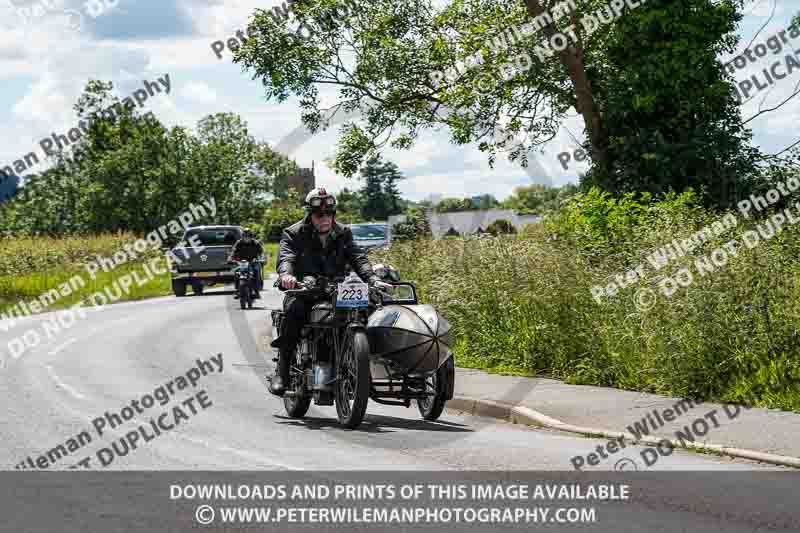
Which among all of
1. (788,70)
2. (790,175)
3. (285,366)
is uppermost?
(788,70)

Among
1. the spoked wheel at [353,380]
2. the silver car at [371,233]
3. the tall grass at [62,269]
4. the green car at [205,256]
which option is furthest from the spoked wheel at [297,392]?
the silver car at [371,233]

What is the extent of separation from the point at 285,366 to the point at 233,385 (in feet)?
13.7

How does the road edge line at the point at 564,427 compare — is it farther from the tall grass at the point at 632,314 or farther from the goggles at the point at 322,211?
the goggles at the point at 322,211

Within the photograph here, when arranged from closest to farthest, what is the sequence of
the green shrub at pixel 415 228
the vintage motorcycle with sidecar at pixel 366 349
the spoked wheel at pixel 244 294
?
the vintage motorcycle with sidecar at pixel 366 349, the green shrub at pixel 415 228, the spoked wheel at pixel 244 294

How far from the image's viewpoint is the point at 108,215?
274 ft

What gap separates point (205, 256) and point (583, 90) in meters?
17.7

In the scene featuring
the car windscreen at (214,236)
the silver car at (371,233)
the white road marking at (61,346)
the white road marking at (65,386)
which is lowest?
the white road marking at (65,386)

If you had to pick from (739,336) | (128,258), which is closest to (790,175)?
(739,336)

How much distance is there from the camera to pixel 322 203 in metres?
11.2

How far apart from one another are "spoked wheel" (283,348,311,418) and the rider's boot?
0.05 metres

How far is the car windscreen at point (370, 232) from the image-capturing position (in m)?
40.2

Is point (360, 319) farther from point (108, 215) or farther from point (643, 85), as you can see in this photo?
point (108, 215)

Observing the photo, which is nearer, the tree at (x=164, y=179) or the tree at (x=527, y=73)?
the tree at (x=527, y=73)

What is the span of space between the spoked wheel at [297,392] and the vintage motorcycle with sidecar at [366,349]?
0.03 metres
